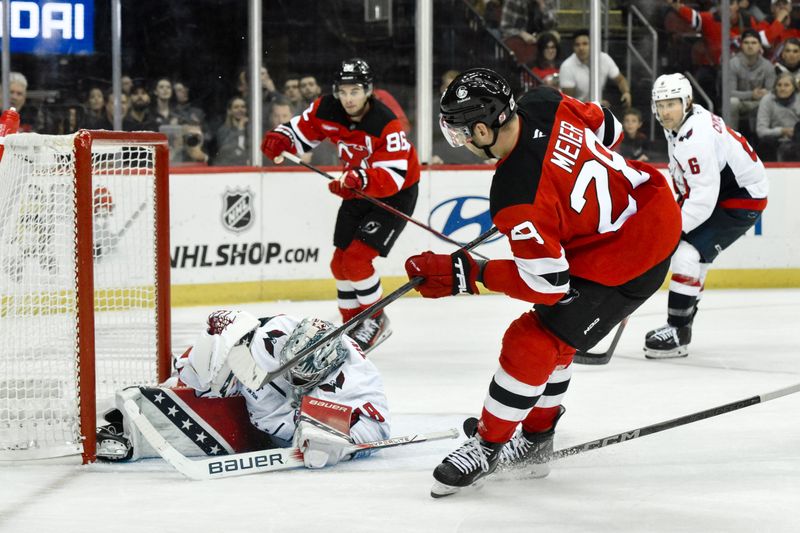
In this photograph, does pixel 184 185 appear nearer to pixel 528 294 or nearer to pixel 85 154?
pixel 85 154

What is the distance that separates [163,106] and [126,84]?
24 centimetres

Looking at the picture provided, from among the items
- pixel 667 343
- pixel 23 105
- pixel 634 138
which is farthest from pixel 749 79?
pixel 23 105

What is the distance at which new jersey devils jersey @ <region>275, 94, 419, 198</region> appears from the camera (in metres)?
4.93

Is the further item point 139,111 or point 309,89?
point 309,89

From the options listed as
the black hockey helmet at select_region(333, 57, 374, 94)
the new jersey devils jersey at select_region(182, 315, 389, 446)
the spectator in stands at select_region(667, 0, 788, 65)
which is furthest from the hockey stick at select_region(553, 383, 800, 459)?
the spectator in stands at select_region(667, 0, 788, 65)

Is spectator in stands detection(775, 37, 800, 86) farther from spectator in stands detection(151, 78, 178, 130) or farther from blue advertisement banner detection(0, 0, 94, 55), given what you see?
blue advertisement banner detection(0, 0, 94, 55)

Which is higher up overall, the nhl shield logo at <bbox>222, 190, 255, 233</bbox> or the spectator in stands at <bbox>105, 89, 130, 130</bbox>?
the spectator in stands at <bbox>105, 89, 130, 130</bbox>

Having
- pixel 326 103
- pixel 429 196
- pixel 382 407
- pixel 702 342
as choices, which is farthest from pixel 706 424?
pixel 429 196

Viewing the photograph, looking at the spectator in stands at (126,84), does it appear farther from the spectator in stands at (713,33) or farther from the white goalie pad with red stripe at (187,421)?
the white goalie pad with red stripe at (187,421)

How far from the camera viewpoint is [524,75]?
7.39 meters

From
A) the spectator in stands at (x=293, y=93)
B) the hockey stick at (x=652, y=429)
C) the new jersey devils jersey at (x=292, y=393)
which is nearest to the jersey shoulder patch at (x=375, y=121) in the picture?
the new jersey devils jersey at (x=292, y=393)

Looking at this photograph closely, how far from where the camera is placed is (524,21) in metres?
7.38

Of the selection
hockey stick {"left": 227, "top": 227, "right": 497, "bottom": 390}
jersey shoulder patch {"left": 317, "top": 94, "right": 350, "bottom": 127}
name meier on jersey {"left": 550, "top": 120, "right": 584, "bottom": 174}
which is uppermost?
jersey shoulder patch {"left": 317, "top": 94, "right": 350, "bottom": 127}

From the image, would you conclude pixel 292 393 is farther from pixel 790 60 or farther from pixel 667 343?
pixel 790 60
